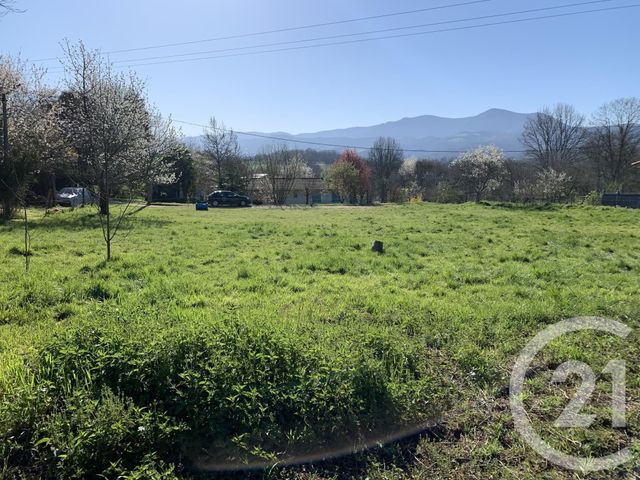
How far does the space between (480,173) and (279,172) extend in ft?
74.4

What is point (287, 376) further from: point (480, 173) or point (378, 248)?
point (480, 173)

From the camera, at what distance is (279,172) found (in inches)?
1893

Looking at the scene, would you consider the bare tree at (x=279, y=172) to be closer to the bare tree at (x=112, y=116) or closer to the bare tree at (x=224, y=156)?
the bare tree at (x=224, y=156)

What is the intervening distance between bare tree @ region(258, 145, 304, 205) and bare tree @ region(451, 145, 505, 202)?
64.6 feet

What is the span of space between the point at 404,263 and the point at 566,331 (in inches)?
156

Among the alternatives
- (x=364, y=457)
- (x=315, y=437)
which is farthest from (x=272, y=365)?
(x=364, y=457)

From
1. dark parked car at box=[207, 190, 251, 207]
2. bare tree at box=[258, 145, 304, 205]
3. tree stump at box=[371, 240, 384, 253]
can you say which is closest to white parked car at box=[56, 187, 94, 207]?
dark parked car at box=[207, 190, 251, 207]

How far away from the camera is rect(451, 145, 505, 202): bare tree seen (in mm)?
42916

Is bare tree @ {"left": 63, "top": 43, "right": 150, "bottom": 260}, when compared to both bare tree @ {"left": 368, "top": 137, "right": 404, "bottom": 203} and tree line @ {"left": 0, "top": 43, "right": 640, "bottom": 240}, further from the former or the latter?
bare tree @ {"left": 368, "top": 137, "right": 404, "bottom": 203}

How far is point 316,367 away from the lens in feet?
10.2

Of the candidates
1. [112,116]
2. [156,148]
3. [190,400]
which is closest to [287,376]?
[190,400]

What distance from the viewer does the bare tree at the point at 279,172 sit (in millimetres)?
46656

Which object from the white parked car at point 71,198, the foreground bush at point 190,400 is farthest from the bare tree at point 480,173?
the foreground bush at point 190,400

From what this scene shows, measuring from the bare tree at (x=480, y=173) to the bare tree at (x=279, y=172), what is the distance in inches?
775
